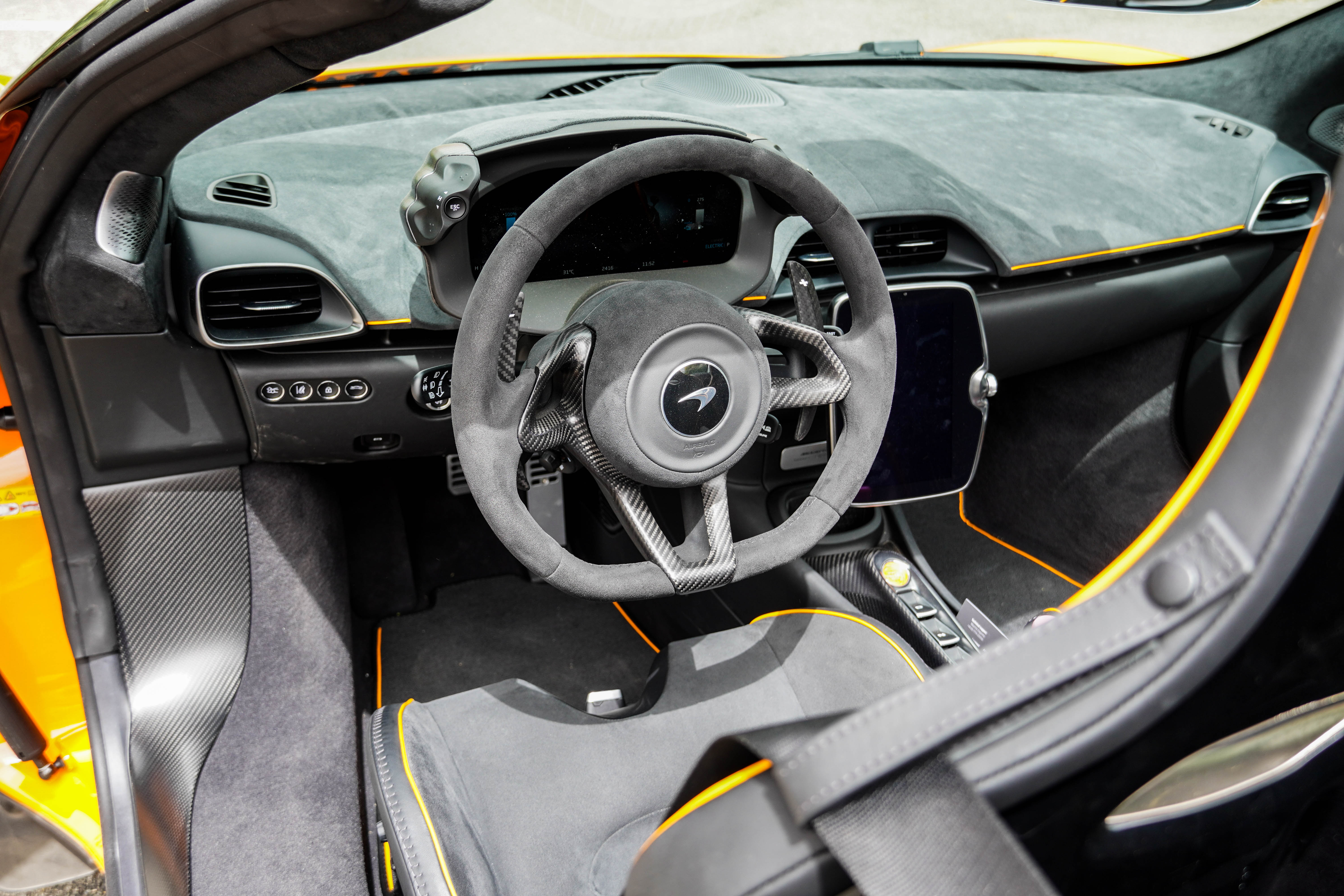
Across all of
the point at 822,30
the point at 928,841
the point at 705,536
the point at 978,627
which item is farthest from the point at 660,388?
the point at 822,30

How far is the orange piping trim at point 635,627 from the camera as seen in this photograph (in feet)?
7.07

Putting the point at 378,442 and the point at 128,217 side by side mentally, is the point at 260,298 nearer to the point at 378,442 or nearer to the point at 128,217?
the point at 128,217

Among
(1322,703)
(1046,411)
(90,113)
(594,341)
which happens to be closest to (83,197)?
(90,113)

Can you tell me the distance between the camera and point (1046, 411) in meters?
2.51

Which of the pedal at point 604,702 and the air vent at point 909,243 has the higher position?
the air vent at point 909,243

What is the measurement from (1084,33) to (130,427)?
2.52 m

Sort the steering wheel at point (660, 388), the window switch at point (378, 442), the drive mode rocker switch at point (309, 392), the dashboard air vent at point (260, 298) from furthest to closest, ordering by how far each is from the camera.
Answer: the window switch at point (378, 442), the drive mode rocker switch at point (309, 392), the dashboard air vent at point (260, 298), the steering wheel at point (660, 388)

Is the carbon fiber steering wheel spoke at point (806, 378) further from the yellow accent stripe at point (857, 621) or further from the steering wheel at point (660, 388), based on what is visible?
the yellow accent stripe at point (857, 621)

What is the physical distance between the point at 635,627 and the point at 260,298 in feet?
3.95

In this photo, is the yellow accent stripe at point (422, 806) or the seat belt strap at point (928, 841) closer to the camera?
the seat belt strap at point (928, 841)

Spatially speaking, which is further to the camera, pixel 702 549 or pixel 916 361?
pixel 916 361

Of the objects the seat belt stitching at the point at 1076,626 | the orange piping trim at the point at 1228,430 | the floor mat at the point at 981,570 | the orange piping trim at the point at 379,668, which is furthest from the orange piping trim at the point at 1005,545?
the seat belt stitching at the point at 1076,626

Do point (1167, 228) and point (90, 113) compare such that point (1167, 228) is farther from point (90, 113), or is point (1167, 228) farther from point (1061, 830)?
point (90, 113)

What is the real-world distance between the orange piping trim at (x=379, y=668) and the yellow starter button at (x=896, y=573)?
1125 mm
